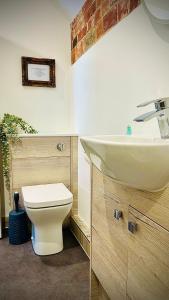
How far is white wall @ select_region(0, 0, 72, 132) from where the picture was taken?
2.13 metres

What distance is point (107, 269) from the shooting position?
1.08m

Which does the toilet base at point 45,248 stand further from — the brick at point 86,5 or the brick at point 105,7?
the brick at point 86,5

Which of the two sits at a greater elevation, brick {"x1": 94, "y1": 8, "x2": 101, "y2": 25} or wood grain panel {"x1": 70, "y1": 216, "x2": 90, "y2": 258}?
brick {"x1": 94, "y1": 8, "x2": 101, "y2": 25}

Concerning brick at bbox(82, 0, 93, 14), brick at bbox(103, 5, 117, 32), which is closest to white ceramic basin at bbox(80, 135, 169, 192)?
brick at bbox(103, 5, 117, 32)

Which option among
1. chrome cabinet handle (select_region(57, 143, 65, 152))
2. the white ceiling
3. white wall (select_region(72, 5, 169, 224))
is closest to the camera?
white wall (select_region(72, 5, 169, 224))

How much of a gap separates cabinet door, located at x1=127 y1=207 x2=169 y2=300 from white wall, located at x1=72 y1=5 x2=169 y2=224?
0.49 metres

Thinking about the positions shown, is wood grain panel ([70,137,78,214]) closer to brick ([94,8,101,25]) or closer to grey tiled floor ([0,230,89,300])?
grey tiled floor ([0,230,89,300])

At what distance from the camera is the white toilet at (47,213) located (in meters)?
1.68

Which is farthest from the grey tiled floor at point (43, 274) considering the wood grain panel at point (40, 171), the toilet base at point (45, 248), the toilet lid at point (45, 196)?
the wood grain panel at point (40, 171)

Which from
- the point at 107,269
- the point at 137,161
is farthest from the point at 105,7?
the point at 107,269

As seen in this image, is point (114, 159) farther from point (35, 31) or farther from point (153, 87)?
point (35, 31)

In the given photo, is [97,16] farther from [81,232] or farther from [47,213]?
Answer: [81,232]

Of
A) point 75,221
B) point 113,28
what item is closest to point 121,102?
point 113,28

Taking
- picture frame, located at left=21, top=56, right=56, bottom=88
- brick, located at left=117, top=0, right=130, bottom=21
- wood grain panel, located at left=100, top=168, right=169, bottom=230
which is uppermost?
brick, located at left=117, top=0, right=130, bottom=21
